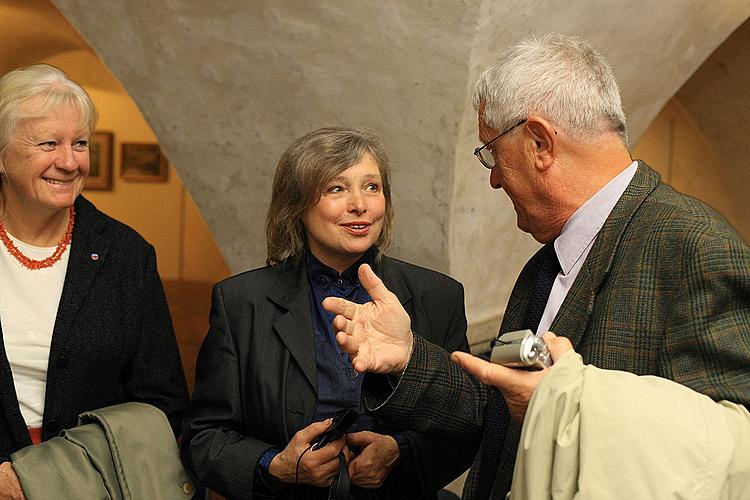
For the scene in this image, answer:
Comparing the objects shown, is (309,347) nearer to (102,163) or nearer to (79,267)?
(79,267)

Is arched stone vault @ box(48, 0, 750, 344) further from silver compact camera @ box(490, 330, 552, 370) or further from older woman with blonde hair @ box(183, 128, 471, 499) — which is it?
silver compact camera @ box(490, 330, 552, 370)

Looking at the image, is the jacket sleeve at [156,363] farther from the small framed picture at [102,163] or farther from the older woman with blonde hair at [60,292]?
the small framed picture at [102,163]

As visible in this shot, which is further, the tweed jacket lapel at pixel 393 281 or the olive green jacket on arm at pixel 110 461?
the tweed jacket lapel at pixel 393 281

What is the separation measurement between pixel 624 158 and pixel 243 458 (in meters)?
1.30

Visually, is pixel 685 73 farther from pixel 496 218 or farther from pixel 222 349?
pixel 222 349

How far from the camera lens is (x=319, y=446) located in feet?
8.59

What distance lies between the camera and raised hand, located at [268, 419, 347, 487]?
260 centimetres

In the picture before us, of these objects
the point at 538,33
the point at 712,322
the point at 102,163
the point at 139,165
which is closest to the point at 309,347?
the point at 712,322

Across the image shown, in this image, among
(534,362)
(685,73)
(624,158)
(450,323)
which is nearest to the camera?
(534,362)

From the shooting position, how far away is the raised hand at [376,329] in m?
2.18

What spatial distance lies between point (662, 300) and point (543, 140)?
447mm

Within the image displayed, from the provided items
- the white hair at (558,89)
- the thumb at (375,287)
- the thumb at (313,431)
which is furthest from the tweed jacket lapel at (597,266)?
the thumb at (313,431)

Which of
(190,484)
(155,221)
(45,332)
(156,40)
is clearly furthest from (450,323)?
(155,221)

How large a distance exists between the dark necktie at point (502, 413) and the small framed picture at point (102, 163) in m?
9.74
